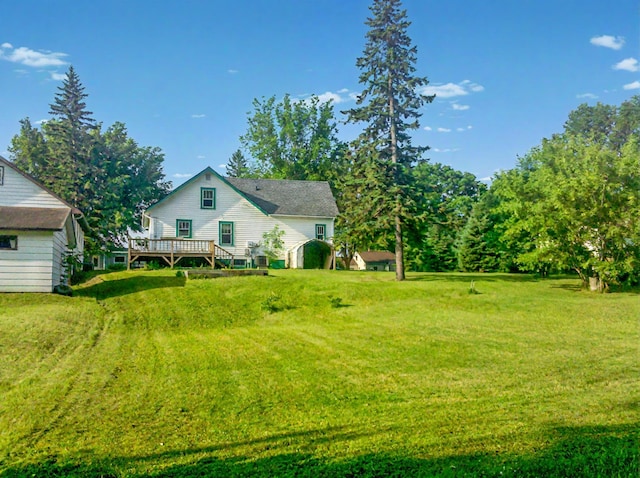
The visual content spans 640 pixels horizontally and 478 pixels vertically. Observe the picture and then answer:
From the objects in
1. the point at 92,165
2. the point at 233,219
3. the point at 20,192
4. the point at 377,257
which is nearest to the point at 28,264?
the point at 20,192

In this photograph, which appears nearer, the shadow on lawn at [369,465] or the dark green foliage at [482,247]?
the shadow on lawn at [369,465]

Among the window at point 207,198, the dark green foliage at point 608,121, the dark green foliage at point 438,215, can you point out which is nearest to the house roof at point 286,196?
the window at point 207,198

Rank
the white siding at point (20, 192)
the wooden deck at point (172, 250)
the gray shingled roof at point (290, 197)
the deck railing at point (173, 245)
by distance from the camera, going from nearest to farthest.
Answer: the white siding at point (20, 192), the wooden deck at point (172, 250), the deck railing at point (173, 245), the gray shingled roof at point (290, 197)

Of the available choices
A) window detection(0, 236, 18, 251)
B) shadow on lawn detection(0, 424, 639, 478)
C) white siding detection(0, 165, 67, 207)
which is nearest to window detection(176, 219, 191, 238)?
white siding detection(0, 165, 67, 207)

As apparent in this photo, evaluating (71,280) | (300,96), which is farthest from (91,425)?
(300,96)

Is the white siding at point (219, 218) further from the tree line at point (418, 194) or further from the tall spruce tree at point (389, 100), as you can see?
the tall spruce tree at point (389, 100)

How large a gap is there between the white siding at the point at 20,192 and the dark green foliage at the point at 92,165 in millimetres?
17997

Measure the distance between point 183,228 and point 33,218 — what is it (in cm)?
1312

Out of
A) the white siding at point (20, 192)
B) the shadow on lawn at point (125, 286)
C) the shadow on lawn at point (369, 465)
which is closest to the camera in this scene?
the shadow on lawn at point (369, 465)

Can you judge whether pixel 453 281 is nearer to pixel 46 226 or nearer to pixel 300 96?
pixel 46 226

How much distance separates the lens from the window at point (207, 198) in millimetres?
33781

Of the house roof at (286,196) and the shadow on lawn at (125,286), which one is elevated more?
the house roof at (286,196)

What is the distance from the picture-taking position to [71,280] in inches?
995

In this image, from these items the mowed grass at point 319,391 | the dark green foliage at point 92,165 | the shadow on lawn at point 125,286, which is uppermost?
the dark green foliage at point 92,165
